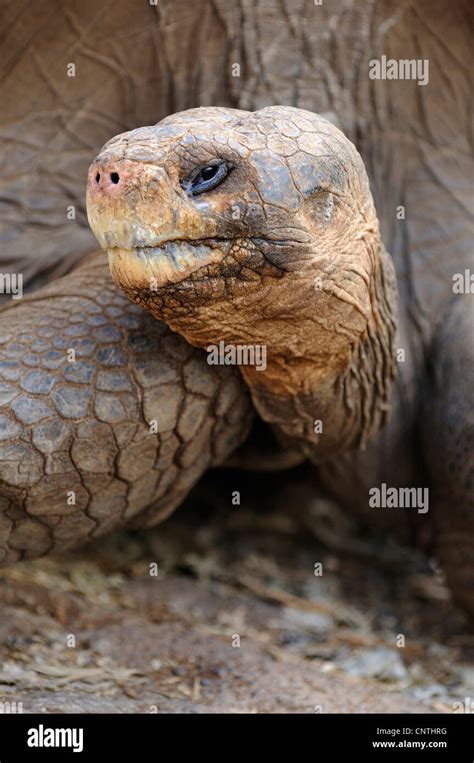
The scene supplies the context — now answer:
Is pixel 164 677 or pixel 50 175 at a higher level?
pixel 50 175

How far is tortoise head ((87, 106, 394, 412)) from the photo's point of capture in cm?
170

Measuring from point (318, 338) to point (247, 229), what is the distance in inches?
14.5

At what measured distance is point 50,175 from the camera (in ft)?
9.24

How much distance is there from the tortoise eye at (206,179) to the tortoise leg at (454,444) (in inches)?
44.6

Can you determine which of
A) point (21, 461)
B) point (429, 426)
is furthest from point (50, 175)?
point (429, 426)

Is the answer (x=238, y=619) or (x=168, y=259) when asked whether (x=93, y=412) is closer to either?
(x=168, y=259)

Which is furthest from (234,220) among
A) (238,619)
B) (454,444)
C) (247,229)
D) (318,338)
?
(238,619)

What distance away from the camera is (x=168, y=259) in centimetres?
172

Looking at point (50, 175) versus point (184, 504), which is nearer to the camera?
point (50, 175)

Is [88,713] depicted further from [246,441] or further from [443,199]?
[443,199]

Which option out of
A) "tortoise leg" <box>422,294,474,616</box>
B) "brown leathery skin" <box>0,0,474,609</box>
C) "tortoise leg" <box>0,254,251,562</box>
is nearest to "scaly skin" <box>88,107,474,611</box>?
"tortoise leg" <box>0,254,251,562</box>

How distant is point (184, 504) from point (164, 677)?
3.62 ft

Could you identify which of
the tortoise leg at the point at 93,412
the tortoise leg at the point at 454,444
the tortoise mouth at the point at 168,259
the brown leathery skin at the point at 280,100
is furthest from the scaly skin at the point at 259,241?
the brown leathery skin at the point at 280,100

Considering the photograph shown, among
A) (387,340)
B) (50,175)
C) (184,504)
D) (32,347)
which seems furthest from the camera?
(184,504)
